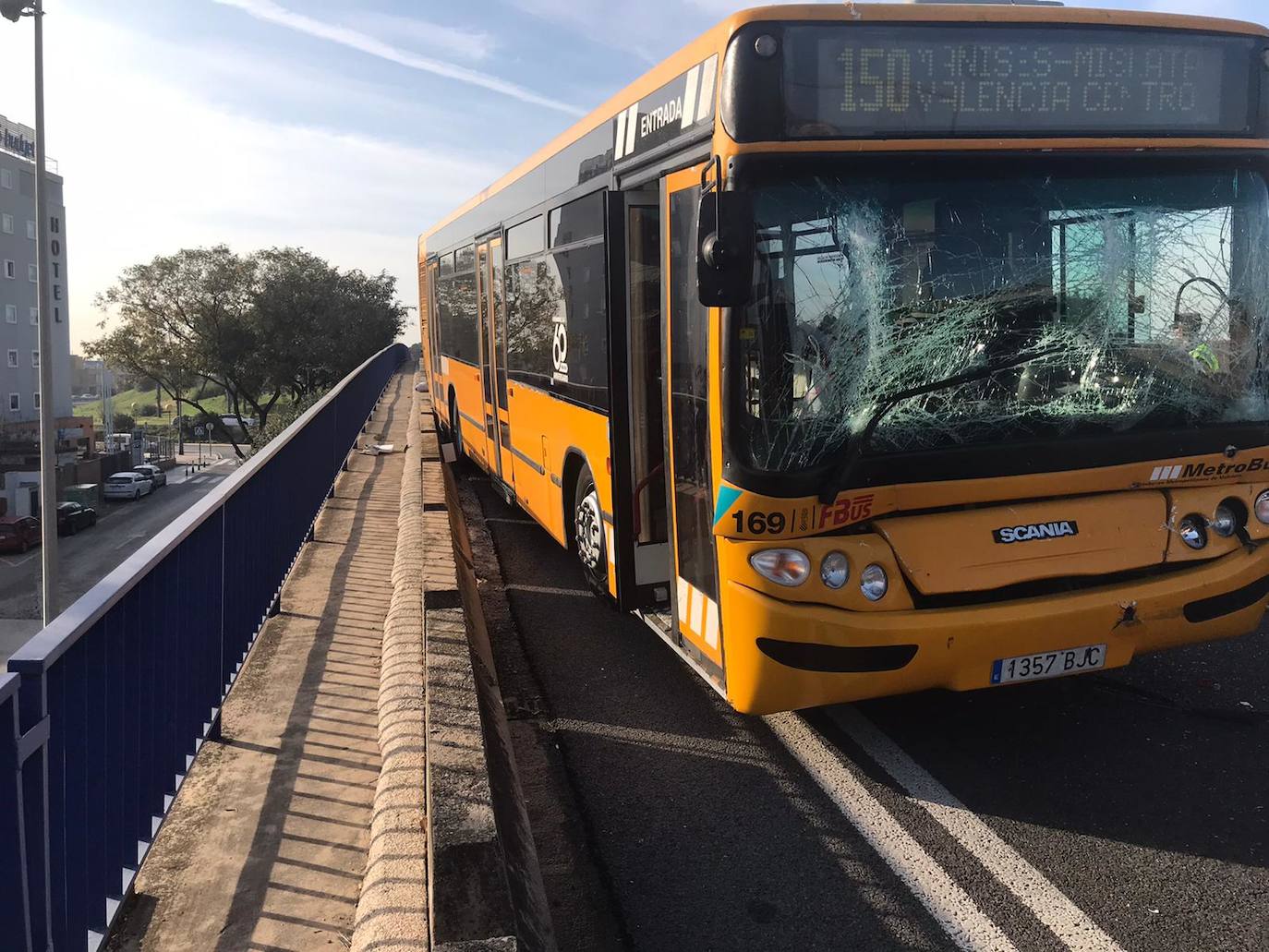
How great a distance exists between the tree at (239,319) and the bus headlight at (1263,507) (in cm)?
5207

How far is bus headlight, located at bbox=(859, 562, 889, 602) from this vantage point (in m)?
4.34

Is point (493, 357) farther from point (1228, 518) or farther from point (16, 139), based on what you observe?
point (16, 139)

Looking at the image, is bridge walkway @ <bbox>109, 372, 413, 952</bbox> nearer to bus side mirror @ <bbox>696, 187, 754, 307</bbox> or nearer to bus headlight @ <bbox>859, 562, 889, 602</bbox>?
bus headlight @ <bbox>859, 562, 889, 602</bbox>

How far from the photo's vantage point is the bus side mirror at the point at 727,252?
412 cm

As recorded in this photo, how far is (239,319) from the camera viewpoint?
54000mm

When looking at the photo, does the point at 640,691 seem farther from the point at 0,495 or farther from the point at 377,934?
the point at 0,495

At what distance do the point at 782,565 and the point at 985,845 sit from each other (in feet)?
4.48

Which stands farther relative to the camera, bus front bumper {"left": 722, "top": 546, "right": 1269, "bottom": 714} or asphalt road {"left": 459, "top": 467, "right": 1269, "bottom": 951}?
bus front bumper {"left": 722, "top": 546, "right": 1269, "bottom": 714}

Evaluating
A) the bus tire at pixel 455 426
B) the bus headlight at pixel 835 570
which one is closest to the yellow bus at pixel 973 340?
the bus headlight at pixel 835 570

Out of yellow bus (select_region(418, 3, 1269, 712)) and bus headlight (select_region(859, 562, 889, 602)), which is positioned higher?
yellow bus (select_region(418, 3, 1269, 712))

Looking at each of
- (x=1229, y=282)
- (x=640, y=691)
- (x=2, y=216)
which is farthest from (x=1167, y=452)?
(x=2, y=216)

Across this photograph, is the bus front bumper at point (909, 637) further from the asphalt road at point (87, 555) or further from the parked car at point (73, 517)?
the parked car at point (73, 517)

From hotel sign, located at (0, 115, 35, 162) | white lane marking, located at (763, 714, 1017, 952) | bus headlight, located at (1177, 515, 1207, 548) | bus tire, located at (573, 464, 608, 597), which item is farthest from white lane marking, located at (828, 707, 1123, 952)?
hotel sign, located at (0, 115, 35, 162)

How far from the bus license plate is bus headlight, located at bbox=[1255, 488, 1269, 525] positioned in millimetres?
1147
